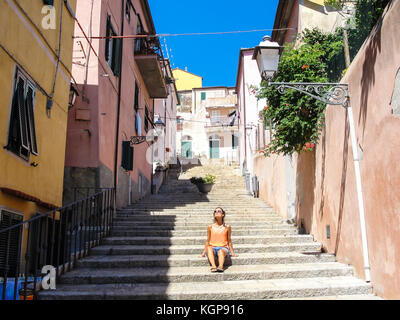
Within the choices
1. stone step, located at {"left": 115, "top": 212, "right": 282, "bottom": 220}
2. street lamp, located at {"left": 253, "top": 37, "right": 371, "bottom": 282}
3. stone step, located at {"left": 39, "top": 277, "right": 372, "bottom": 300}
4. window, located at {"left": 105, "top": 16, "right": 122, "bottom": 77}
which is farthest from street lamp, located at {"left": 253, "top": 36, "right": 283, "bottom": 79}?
window, located at {"left": 105, "top": 16, "right": 122, "bottom": 77}

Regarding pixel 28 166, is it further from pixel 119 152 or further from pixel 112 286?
pixel 119 152

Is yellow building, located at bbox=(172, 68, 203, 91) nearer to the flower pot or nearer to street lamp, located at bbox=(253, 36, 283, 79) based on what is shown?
the flower pot

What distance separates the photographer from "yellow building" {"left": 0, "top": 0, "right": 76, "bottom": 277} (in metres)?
4.92

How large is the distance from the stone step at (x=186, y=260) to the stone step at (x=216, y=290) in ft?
2.41

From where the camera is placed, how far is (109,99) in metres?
10.3

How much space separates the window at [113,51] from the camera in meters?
10.4

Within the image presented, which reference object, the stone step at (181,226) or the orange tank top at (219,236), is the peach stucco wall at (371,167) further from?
the orange tank top at (219,236)

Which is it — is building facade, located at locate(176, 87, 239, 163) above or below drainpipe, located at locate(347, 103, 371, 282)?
above

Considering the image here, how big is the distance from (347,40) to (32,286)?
246 inches

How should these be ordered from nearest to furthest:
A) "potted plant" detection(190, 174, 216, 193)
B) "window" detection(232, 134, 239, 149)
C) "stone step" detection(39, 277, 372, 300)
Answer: "stone step" detection(39, 277, 372, 300) → "potted plant" detection(190, 174, 216, 193) → "window" detection(232, 134, 239, 149)

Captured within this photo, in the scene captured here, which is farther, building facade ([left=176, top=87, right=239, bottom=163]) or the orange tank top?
building facade ([left=176, top=87, right=239, bottom=163])

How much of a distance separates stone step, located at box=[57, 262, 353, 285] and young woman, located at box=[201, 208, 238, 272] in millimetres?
187

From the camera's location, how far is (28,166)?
5457mm
